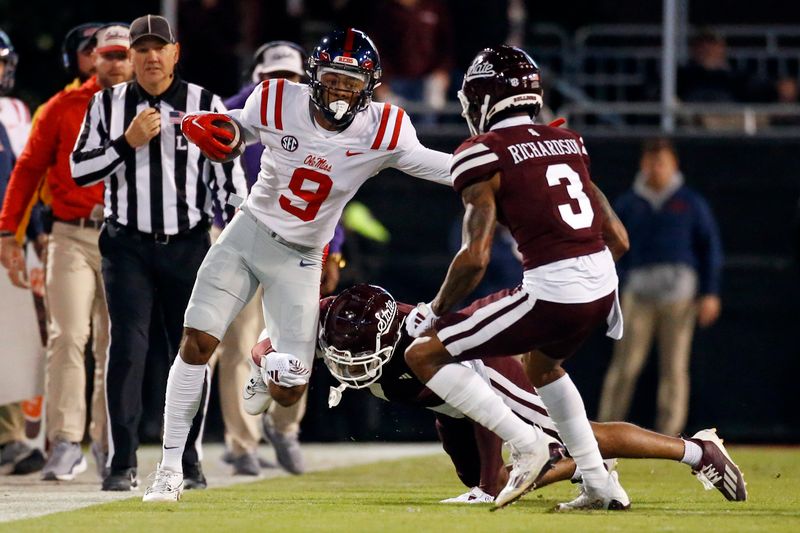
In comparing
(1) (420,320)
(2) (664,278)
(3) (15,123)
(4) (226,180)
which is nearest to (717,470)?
(1) (420,320)

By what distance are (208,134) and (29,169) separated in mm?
1516

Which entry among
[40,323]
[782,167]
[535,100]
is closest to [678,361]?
[782,167]

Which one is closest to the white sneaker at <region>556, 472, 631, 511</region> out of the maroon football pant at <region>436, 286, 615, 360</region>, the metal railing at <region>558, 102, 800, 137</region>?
the maroon football pant at <region>436, 286, 615, 360</region>

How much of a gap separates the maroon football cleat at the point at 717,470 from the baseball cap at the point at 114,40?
3.03 meters

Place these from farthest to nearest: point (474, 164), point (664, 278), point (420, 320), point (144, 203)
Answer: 1. point (664, 278)
2. point (144, 203)
3. point (420, 320)
4. point (474, 164)

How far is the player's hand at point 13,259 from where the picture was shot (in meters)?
6.95

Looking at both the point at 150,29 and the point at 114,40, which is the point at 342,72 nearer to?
the point at 150,29

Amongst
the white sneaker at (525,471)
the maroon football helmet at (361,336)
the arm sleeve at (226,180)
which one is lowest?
the white sneaker at (525,471)

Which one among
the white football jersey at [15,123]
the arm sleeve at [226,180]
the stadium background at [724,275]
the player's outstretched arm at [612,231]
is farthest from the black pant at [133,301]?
the stadium background at [724,275]

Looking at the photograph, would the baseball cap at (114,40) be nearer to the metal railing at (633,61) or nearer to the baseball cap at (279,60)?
the baseball cap at (279,60)

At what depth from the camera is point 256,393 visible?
6.03 metres

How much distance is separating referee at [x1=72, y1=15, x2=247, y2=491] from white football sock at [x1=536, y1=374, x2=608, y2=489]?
1768mm

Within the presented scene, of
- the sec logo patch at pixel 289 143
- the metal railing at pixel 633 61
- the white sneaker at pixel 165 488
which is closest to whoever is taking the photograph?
the white sneaker at pixel 165 488

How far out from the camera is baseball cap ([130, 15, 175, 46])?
6.31 meters
